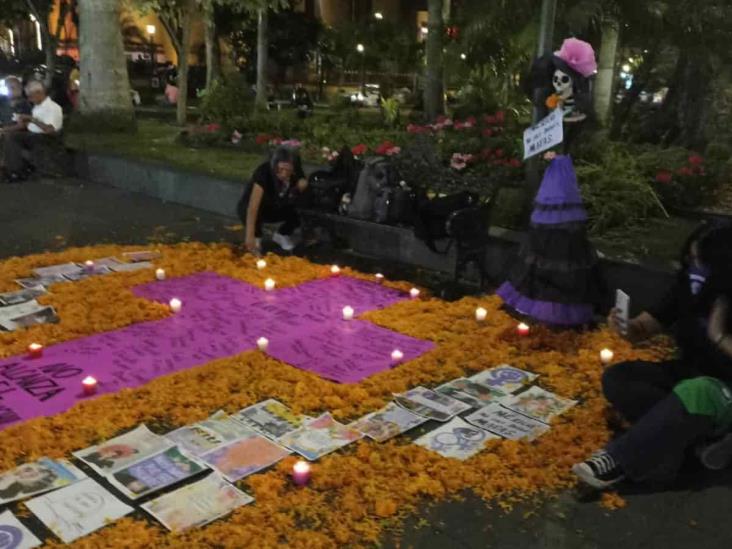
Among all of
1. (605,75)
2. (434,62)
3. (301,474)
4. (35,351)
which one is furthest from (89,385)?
(434,62)

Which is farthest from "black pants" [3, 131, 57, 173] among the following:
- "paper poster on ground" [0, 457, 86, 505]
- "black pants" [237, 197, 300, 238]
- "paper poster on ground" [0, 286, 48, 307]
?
"paper poster on ground" [0, 457, 86, 505]

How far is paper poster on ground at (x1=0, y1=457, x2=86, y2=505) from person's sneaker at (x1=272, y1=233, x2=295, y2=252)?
4.04 m

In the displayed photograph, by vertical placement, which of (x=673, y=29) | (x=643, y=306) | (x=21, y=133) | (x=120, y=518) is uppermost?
(x=673, y=29)

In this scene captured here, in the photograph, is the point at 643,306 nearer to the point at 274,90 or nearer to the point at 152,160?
the point at 152,160

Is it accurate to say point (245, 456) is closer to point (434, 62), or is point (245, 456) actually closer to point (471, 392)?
point (471, 392)

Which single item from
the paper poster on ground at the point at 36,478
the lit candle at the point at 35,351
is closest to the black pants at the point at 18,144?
the lit candle at the point at 35,351

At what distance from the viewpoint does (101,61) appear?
41.6 feet

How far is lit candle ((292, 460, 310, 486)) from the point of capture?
11.1ft

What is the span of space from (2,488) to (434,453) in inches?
75.3

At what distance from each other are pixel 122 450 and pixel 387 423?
4.25ft

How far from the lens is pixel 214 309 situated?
225 inches

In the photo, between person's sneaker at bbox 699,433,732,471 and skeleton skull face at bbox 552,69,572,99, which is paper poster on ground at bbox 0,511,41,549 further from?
skeleton skull face at bbox 552,69,572,99

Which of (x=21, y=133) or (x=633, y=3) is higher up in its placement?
(x=633, y=3)

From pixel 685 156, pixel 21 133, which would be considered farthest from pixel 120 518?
pixel 21 133
